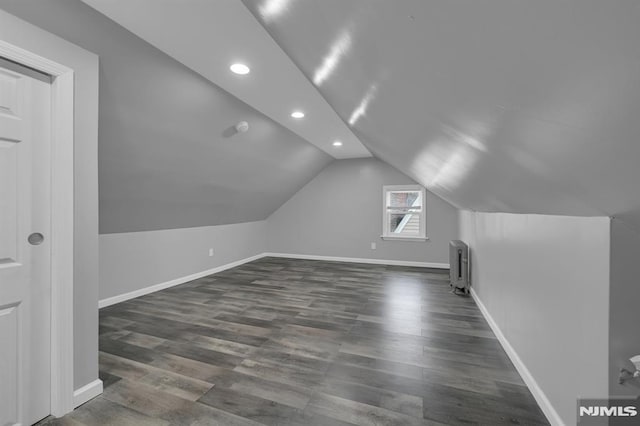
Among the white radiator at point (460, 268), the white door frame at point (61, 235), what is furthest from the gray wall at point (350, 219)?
the white door frame at point (61, 235)

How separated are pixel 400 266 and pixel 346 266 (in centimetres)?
105

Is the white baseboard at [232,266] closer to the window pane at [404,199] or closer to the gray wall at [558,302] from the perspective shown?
the window pane at [404,199]

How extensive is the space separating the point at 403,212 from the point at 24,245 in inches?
210

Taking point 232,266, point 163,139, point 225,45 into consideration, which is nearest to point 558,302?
point 225,45

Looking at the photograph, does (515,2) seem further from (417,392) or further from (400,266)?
(400,266)

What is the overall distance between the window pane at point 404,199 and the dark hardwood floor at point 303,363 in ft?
7.79

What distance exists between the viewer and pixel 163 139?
2695mm

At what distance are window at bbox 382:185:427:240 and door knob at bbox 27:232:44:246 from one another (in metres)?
5.08

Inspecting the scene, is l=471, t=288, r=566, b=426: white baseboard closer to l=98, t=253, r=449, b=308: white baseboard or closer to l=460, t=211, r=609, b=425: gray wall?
l=460, t=211, r=609, b=425: gray wall

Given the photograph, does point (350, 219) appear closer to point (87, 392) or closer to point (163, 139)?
point (163, 139)

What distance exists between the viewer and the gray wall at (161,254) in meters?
3.33

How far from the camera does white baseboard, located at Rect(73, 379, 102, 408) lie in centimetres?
164

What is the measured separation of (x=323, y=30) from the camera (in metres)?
1.05

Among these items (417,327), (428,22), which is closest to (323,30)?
(428,22)
